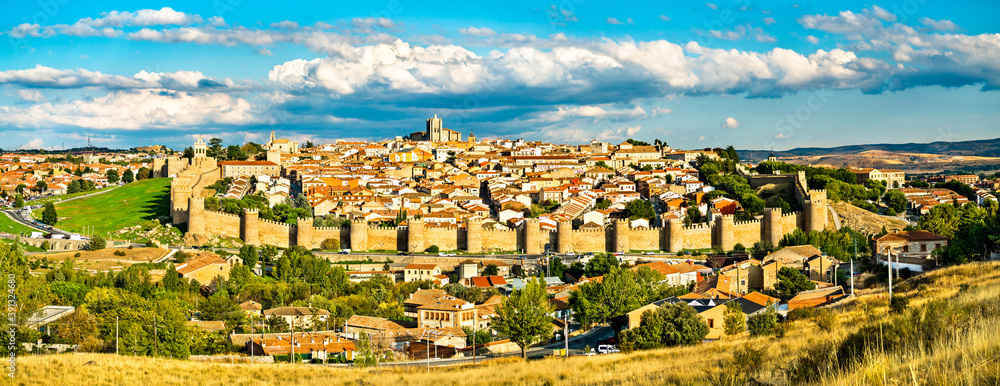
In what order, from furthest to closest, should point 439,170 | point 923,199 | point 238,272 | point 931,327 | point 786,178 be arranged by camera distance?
point 439,170 < point 923,199 < point 786,178 < point 238,272 < point 931,327

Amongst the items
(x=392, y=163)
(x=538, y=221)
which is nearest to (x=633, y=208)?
(x=538, y=221)

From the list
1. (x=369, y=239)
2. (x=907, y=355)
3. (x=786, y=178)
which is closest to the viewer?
(x=907, y=355)

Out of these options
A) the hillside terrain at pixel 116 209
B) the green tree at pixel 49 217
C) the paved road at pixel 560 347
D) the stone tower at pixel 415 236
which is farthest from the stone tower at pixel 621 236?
the green tree at pixel 49 217

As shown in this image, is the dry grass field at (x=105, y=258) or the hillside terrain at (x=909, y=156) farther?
the hillside terrain at (x=909, y=156)

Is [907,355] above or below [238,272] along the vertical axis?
above

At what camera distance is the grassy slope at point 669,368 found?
13.2 ft

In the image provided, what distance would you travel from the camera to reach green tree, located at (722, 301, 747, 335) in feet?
56.4

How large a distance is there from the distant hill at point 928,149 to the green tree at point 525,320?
5502 inches

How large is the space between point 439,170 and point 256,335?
39.2 meters

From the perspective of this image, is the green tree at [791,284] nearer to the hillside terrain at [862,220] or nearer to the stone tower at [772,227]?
the stone tower at [772,227]

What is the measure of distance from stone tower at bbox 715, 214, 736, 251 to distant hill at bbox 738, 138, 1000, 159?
4722 inches

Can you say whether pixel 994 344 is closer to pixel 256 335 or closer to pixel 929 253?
pixel 256 335

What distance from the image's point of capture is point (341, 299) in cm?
2719

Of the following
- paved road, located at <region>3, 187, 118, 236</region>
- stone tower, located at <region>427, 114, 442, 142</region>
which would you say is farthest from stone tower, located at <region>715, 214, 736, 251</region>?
stone tower, located at <region>427, 114, 442, 142</region>
